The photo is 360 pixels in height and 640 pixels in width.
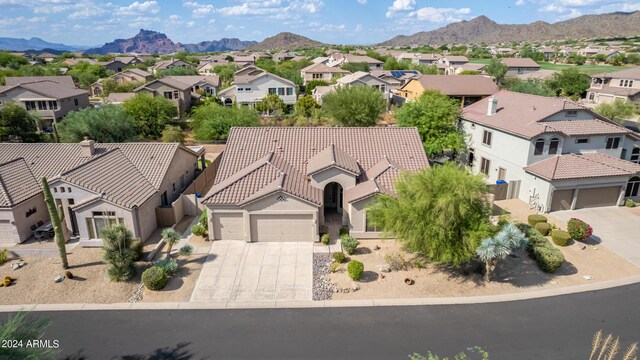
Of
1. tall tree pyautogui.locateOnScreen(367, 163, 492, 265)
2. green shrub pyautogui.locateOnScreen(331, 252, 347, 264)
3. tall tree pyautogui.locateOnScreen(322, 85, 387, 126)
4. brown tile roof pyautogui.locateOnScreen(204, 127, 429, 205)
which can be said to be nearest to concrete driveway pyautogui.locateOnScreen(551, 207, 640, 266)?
tall tree pyautogui.locateOnScreen(367, 163, 492, 265)

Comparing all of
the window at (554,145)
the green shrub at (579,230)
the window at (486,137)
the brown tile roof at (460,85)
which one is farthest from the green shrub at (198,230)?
the brown tile roof at (460,85)

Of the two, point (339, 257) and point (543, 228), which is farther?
point (543, 228)

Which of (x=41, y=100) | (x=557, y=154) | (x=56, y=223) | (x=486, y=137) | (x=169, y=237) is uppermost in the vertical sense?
(x=41, y=100)

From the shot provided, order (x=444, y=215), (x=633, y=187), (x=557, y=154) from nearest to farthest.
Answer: (x=444, y=215) → (x=633, y=187) → (x=557, y=154)

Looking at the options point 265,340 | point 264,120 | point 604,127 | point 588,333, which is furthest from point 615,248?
point 264,120

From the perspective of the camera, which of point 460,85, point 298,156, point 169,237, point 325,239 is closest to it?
point 169,237

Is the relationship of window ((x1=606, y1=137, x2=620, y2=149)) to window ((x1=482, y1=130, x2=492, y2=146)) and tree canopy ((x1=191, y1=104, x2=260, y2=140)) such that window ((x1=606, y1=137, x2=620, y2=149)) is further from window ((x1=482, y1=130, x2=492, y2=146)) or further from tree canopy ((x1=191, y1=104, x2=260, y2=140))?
tree canopy ((x1=191, y1=104, x2=260, y2=140))

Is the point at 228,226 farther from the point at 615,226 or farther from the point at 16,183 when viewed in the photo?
the point at 615,226

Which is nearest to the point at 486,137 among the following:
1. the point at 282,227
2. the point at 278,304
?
the point at 282,227
